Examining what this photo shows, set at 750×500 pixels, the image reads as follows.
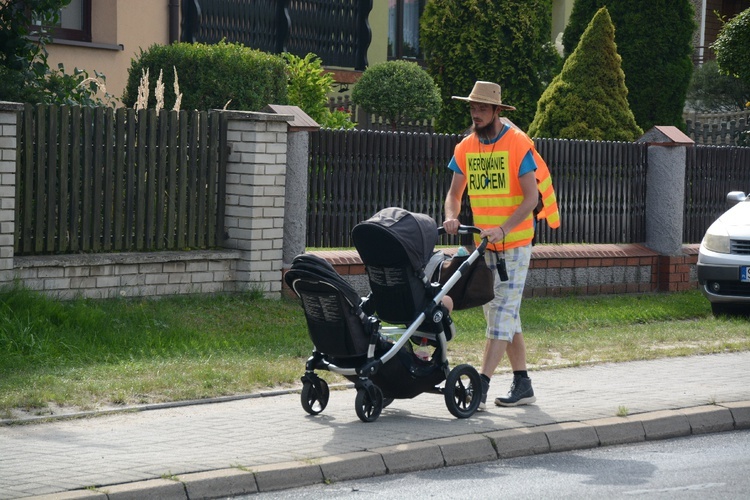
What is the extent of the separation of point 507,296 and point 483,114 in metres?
1.19

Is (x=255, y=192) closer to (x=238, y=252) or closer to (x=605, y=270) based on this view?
(x=238, y=252)

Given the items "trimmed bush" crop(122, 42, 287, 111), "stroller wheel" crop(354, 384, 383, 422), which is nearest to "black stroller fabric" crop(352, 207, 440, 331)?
"stroller wheel" crop(354, 384, 383, 422)

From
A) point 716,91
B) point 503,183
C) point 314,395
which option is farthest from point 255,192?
point 716,91

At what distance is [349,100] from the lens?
2294 cm

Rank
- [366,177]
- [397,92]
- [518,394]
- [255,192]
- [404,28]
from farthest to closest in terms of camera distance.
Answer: [404,28] → [397,92] → [366,177] → [255,192] → [518,394]

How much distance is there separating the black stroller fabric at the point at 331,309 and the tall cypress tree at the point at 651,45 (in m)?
15.8

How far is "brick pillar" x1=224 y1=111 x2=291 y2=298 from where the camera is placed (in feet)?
41.2

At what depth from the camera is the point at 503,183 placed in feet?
27.9

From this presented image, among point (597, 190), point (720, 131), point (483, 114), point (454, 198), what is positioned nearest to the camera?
point (483, 114)

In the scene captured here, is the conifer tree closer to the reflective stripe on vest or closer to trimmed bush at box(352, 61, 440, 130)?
trimmed bush at box(352, 61, 440, 130)

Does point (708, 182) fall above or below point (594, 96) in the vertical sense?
below

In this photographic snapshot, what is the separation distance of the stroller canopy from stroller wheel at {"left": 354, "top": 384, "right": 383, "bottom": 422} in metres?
0.79

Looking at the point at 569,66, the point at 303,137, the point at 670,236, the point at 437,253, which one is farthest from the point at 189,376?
the point at 569,66

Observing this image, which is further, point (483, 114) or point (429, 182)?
point (429, 182)
